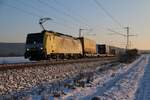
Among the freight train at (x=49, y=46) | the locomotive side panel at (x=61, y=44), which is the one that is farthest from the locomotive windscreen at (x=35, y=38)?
the locomotive side panel at (x=61, y=44)

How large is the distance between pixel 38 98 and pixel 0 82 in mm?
4275

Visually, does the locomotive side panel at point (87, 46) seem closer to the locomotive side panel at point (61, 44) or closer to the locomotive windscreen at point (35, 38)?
the locomotive side panel at point (61, 44)

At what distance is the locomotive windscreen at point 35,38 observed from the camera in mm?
29906

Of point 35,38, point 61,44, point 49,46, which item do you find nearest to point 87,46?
point 61,44

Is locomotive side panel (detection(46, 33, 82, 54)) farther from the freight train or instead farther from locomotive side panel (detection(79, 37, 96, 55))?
locomotive side panel (detection(79, 37, 96, 55))

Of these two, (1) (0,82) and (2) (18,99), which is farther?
(1) (0,82)

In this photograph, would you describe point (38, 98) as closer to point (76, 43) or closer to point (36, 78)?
point (36, 78)

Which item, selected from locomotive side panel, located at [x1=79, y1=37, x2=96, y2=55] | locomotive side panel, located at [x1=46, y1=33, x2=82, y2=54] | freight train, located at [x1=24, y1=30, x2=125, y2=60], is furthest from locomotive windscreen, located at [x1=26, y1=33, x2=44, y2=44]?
locomotive side panel, located at [x1=79, y1=37, x2=96, y2=55]

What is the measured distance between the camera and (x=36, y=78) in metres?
17.7

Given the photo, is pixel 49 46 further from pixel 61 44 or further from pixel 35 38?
pixel 61 44

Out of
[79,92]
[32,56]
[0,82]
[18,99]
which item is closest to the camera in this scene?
[18,99]

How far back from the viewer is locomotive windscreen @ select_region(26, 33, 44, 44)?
29906 millimetres

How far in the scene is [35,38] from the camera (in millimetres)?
30375

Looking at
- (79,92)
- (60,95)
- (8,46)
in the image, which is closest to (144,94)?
(79,92)
